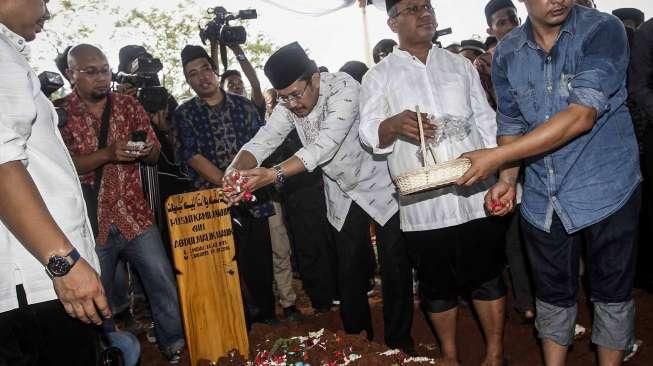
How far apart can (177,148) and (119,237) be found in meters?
0.99

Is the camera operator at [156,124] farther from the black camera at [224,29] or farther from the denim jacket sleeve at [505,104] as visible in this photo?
the denim jacket sleeve at [505,104]

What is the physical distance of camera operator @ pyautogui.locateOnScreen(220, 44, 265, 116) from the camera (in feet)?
16.2

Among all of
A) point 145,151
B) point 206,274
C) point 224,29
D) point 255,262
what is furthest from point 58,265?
point 224,29

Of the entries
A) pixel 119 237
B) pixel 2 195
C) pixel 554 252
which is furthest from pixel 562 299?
pixel 119 237

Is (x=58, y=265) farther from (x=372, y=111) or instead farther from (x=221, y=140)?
(x=221, y=140)

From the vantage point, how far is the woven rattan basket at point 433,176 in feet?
6.87

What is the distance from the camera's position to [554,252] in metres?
2.32

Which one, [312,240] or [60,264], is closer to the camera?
[60,264]

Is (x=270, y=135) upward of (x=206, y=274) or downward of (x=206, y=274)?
upward

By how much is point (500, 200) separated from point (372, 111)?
94 centimetres

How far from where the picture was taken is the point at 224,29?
16.1 feet

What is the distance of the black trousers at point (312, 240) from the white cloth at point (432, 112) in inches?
66.3

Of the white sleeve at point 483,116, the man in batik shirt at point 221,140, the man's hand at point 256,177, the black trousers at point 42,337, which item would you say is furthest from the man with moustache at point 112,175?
the white sleeve at point 483,116

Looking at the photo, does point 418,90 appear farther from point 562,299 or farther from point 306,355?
point 306,355
